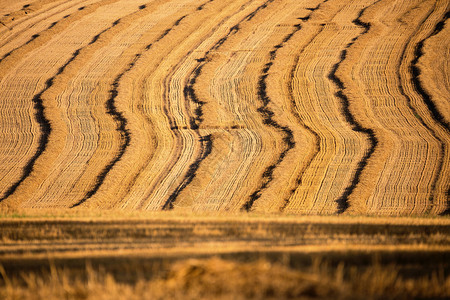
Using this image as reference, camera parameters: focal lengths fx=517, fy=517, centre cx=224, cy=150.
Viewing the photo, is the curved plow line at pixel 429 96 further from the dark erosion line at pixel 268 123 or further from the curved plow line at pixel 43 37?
the curved plow line at pixel 43 37

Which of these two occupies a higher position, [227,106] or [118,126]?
[118,126]

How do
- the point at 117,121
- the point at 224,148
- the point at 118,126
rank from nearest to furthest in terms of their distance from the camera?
the point at 224,148, the point at 118,126, the point at 117,121

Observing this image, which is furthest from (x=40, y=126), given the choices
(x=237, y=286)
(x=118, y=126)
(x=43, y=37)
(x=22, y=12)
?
(x=237, y=286)

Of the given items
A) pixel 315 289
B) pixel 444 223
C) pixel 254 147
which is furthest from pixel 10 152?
pixel 315 289

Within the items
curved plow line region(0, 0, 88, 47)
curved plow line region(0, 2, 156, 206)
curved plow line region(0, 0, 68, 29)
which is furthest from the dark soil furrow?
curved plow line region(0, 0, 68, 29)

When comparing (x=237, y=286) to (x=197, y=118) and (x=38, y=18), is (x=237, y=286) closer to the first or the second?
(x=197, y=118)
